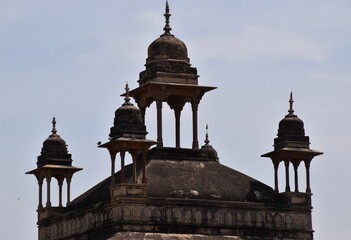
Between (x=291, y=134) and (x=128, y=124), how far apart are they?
27.7 ft

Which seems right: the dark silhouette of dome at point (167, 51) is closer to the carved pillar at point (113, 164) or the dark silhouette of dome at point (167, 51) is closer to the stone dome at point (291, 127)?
the stone dome at point (291, 127)

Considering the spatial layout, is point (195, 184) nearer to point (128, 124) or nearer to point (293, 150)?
point (128, 124)

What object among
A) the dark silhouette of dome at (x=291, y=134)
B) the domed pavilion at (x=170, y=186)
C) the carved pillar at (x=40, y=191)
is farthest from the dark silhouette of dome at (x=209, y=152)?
the carved pillar at (x=40, y=191)

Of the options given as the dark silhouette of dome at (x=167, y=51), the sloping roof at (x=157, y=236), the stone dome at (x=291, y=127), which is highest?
the dark silhouette of dome at (x=167, y=51)

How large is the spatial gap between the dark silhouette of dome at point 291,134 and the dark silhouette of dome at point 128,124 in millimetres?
7350

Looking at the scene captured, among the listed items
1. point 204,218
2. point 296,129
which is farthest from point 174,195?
point 296,129

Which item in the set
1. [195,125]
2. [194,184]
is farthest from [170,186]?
[195,125]

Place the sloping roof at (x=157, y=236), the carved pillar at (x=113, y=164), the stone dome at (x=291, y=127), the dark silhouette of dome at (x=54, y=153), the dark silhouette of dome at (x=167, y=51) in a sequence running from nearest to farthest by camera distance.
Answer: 1. the sloping roof at (x=157, y=236)
2. the carved pillar at (x=113, y=164)
3. the stone dome at (x=291, y=127)
4. the dark silhouette of dome at (x=167, y=51)
5. the dark silhouette of dome at (x=54, y=153)

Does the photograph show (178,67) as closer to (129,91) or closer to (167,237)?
(129,91)

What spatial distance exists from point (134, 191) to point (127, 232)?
6.19ft

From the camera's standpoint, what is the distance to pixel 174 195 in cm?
8775

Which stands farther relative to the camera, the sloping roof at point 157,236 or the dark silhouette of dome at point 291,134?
the dark silhouette of dome at point 291,134

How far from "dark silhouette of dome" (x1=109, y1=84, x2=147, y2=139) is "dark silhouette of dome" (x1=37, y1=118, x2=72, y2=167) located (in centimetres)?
745

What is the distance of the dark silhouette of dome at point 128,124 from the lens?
87125 mm
